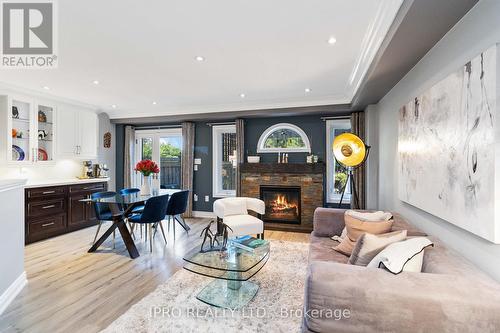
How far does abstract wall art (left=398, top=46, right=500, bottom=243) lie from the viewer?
1.45 metres

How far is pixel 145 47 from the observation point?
270 centimetres

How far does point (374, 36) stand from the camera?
2369mm

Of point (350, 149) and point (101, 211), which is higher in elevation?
point (350, 149)

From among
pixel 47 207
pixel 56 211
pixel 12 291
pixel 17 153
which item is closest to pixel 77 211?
pixel 56 211

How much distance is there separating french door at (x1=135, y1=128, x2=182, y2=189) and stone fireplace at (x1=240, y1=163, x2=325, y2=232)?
6.54 feet

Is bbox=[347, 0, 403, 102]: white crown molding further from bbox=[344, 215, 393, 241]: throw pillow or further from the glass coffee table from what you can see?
the glass coffee table

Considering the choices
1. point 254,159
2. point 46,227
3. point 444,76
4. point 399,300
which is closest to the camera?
point 399,300

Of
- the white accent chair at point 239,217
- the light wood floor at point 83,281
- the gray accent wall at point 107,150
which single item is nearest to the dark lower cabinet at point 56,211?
the light wood floor at point 83,281

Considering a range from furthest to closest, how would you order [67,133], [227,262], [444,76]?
[67,133] < [227,262] < [444,76]

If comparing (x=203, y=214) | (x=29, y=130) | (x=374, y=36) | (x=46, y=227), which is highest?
(x=374, y=36)

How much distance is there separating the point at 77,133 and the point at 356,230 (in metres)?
5.50

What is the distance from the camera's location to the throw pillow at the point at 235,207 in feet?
13.1

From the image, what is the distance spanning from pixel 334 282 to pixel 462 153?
127 cm

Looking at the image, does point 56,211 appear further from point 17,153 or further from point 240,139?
point 240,139
